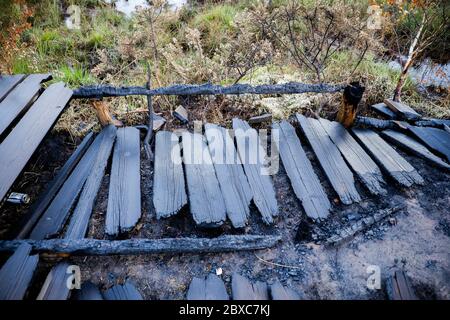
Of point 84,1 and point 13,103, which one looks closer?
point 13,103

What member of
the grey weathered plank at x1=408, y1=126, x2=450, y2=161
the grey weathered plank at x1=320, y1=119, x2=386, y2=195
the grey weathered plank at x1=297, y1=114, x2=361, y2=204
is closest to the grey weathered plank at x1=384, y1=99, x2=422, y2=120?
the grey weathered plank at x1=408, y1=126, x2=450, y2=161

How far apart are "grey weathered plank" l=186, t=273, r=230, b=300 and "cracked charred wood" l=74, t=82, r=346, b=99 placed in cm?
215

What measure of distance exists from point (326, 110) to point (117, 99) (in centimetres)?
341

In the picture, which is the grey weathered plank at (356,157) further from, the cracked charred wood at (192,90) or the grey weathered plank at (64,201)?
the grey weathered plank at (64,201)

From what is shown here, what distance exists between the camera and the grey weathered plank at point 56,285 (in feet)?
6.78

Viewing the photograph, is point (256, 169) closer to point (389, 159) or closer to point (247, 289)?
point (247, 289)

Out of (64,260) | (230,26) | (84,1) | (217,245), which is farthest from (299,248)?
(84,1)

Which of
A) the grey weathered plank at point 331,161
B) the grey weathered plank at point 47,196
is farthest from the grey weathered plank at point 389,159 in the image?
the grey weathered plank at point 47,196

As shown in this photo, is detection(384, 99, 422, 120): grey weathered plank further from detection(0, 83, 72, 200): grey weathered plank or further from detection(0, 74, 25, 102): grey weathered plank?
detection(0, 74, 25, 102): grey weathered plank

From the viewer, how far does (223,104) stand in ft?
15.7

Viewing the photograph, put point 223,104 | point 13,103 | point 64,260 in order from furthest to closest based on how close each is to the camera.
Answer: point 223,104, point 13,103, point 64,260

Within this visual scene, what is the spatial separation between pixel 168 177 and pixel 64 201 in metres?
1.03

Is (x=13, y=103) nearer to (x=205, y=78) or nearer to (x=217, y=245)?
(x=217, y=245)

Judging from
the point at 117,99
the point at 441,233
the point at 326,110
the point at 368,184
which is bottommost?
the point at 441,233
